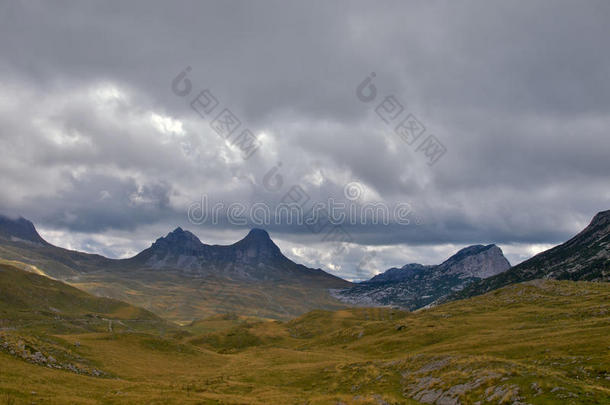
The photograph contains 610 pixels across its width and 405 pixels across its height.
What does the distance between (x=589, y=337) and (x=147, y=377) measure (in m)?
73.7

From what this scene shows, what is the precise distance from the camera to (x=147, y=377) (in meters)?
67.1

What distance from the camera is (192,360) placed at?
313 feet

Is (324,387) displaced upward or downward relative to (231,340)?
upward

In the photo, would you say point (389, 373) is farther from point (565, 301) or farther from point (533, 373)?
point (565, 301)

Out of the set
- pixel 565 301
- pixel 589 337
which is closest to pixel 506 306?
pixel 565 301

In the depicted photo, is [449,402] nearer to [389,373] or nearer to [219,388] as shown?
[389,373]

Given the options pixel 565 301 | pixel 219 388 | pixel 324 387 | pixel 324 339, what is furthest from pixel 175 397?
pixel 565 301

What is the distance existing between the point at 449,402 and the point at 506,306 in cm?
12509

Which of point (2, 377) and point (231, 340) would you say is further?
point (231, 340)

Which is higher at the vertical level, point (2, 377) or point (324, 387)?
point (2, 377)

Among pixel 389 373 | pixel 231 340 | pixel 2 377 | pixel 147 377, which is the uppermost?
pixel 2 377

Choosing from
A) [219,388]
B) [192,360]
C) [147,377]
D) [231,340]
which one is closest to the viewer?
[219,388]

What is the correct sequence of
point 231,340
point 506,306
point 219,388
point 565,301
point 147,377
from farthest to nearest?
1. point 231,340
2. point 506,306
3. point 565,301
4. point 147,377
5. point 219,388

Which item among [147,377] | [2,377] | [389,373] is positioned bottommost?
[147,377]
